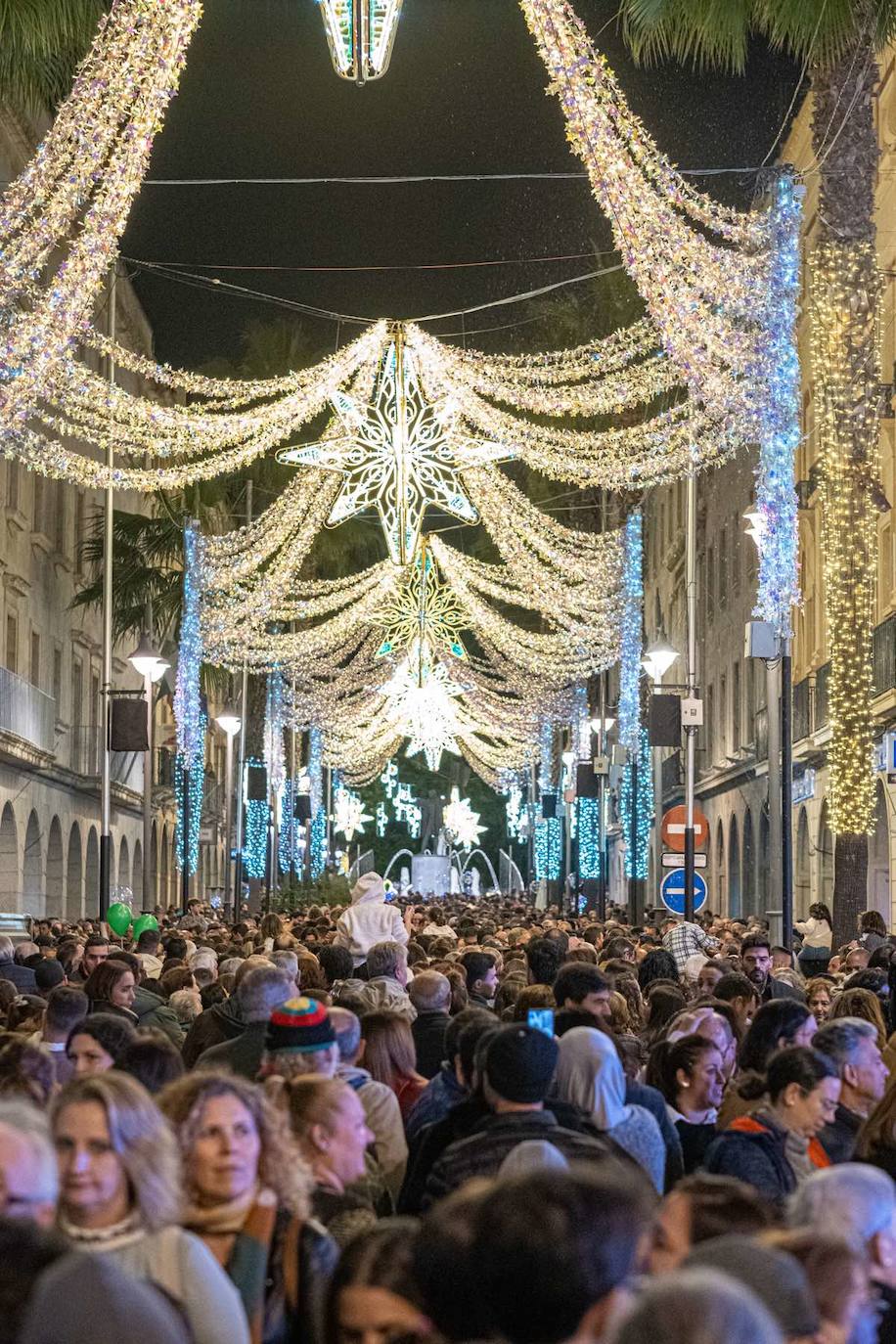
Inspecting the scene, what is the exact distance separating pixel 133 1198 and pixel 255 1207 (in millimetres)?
470

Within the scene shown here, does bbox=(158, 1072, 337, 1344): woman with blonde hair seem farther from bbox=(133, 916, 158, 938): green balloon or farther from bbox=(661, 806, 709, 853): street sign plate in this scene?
bbox=(661, 806, 709, 853): street sign plate

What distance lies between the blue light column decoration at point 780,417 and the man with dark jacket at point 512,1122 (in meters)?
12.8

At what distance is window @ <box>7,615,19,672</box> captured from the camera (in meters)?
42.6

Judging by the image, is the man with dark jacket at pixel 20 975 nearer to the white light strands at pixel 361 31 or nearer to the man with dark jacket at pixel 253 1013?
the man with dark jacket at pixel 253 1013

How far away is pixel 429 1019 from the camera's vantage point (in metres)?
11.6

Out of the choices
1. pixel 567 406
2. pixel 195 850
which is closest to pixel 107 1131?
pixel 567 406

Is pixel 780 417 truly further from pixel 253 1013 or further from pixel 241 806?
pixel 241 806

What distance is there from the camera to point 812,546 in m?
41.5

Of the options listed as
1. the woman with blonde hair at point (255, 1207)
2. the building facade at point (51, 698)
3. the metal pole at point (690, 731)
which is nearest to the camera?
the woman with blonde hair at point (255, 1207)

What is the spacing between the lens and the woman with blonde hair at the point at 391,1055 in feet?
31.7

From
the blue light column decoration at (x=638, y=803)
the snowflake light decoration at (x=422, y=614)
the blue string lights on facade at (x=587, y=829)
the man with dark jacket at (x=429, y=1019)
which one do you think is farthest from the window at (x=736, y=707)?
the man with dark jacket at (x=429, y=1019)

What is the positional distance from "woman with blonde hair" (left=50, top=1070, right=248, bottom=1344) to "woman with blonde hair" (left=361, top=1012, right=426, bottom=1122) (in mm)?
4486

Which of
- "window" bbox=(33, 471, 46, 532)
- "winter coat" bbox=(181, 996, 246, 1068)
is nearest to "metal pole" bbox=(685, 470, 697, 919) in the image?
"winter coat" bbox=(181, 996, 246, 1068)

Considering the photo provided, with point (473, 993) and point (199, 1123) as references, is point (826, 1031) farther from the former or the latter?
point (473, 993)
